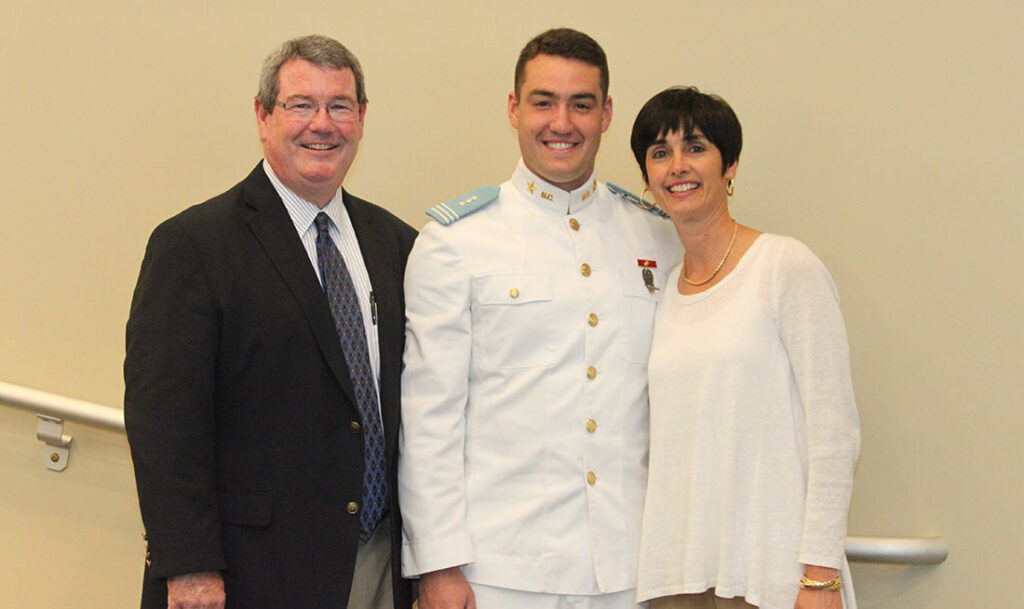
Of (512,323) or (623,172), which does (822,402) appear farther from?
(623,172)

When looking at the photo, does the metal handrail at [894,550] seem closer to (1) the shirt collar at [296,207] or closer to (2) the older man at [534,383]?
(2) the older man at [534,383]

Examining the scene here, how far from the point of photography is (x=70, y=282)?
8.82 ft

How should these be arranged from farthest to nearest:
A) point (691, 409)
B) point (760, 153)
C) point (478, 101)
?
point (478, 101)
point (760, 153)
point (691, 409)

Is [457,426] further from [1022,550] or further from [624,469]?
[1022,550]

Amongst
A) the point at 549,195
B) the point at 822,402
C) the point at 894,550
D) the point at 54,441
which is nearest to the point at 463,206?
the point at 549,195

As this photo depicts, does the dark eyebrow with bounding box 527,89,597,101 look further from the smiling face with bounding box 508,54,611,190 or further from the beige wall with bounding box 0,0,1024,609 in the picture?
the beige wall with bounding box 0,0,1024,609

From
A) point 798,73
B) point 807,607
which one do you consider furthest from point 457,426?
point 798,73

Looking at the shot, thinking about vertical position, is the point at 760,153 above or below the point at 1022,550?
above

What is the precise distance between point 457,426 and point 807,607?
0.68 metres

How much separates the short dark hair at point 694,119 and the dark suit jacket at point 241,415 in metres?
0.70

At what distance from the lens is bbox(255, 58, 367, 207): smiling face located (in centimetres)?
197

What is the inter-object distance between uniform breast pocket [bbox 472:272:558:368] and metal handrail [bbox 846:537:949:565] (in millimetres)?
764

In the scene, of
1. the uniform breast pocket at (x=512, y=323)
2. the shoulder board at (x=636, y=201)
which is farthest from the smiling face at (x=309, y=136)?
the shoulder board at (x=636, y=201)

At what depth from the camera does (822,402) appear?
1.76 metres
